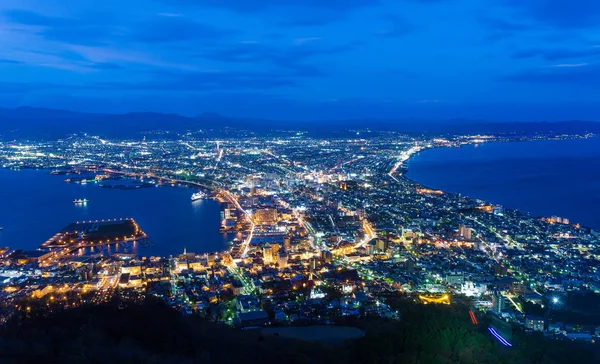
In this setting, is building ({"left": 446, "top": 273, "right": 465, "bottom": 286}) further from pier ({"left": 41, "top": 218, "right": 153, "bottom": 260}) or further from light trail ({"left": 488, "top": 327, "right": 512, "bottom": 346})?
pier ({"left": 41, "top": 218, "right": 153, "bottom": 260})

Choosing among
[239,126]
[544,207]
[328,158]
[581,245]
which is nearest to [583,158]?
[328,158]

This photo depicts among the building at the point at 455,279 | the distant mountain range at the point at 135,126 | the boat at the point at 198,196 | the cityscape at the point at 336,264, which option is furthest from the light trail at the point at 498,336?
the distant mountain range at the point at 135,126

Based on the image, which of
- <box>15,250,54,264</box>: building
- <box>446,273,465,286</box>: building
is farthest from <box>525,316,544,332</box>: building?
<box>15,250,54,264</box>: building

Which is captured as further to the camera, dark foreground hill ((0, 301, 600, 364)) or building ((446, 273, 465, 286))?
building ((446, 273, 465, 286))

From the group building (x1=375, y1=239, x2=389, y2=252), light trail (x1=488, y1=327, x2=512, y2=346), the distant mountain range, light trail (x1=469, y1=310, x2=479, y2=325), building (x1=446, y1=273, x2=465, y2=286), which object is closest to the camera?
light trail (x1=488, y1=327, x2=512, y2=346)

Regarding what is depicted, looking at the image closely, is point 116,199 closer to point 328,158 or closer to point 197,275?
point 197,275
